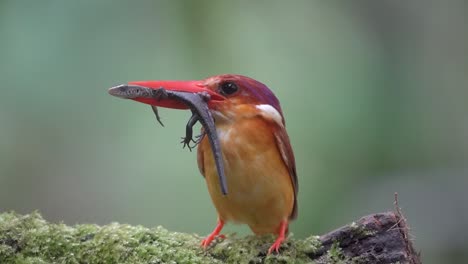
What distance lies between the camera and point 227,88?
3559 mm

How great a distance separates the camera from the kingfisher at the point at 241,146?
3379 mm

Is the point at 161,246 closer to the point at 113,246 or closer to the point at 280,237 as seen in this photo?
the point at 113,246

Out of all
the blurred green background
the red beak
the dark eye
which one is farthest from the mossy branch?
the blurred green background

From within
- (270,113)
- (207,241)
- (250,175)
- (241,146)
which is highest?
(270,113)

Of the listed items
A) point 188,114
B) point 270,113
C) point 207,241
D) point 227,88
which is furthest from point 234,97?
point 188,114

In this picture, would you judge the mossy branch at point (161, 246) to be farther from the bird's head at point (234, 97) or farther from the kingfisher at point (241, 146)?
the bird's head at point (234, 97)

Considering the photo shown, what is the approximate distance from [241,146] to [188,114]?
2231mm

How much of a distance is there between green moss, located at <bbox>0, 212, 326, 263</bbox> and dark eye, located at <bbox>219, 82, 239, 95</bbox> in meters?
0.71

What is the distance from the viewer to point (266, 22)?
612 centimetres

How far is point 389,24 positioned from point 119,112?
2.76 metres

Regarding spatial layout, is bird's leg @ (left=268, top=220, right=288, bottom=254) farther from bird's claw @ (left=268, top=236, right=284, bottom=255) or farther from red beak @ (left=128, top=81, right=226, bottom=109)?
red beak @ (left=128, top=81, right=226, bottom=109)

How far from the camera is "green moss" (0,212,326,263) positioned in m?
2.93

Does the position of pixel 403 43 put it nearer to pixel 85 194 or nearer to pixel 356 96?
pixel 356 96

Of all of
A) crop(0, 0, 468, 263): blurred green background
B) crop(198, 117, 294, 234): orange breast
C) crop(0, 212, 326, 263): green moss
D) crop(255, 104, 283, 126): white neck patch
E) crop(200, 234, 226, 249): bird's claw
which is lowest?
crop(0, 212, 326, 263): green moss
